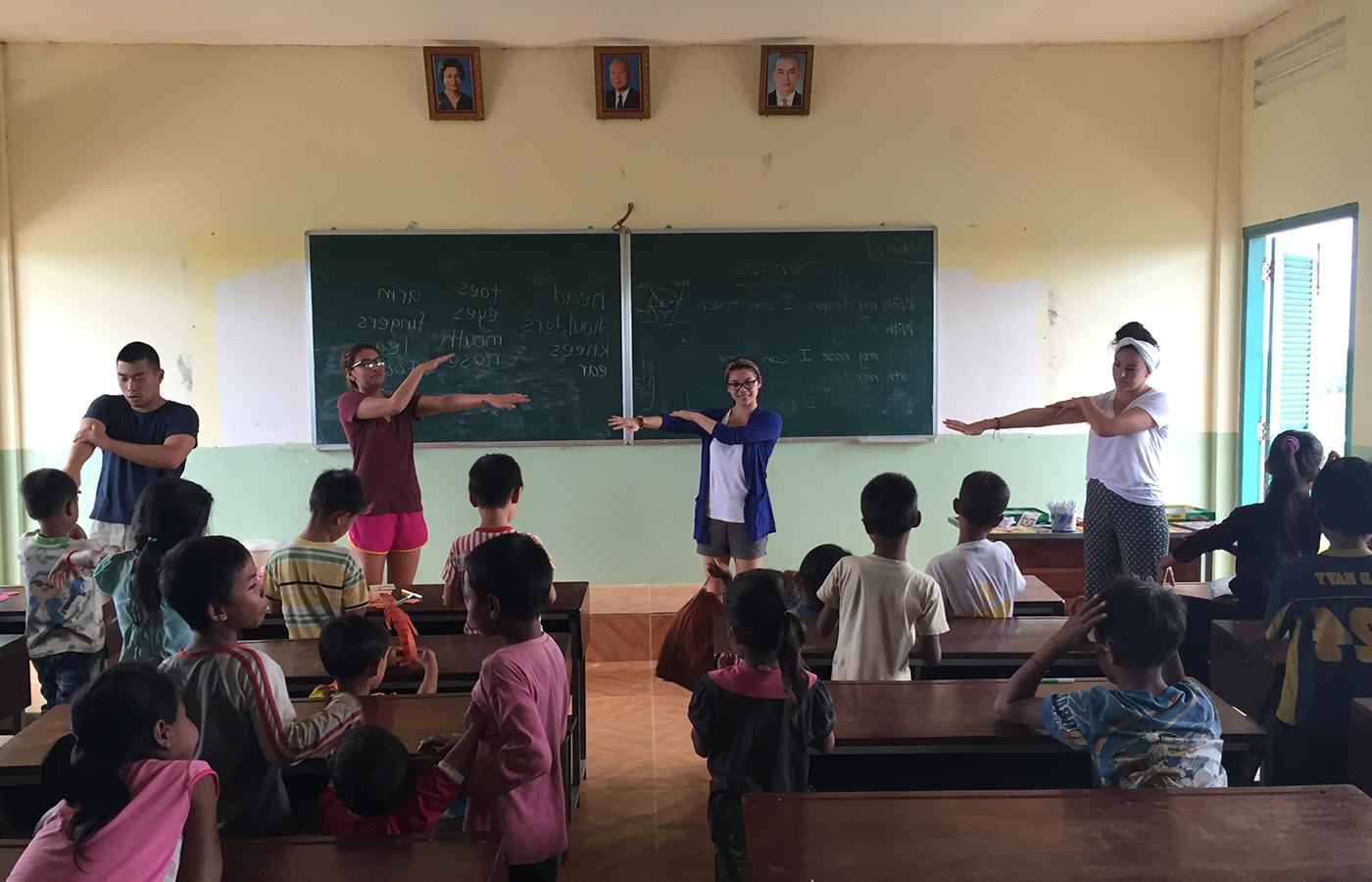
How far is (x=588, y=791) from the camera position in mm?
3389

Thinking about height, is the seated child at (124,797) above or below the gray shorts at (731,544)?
above

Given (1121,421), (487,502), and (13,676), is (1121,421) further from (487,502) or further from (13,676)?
(13,676)

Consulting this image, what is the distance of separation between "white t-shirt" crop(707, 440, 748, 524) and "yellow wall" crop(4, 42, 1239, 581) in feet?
2.53

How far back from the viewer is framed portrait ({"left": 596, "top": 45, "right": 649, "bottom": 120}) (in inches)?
198

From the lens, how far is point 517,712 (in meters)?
1.86

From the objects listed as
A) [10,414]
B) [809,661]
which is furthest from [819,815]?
[10,414]

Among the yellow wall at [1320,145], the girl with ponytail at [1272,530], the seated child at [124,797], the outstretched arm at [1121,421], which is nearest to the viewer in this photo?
the seated child at [124,797]

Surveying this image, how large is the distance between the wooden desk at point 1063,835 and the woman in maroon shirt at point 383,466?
2.79 meters

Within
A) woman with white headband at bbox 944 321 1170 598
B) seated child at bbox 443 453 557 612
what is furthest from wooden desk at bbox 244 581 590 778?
woman with white headband at bbox 944 321 1170 598

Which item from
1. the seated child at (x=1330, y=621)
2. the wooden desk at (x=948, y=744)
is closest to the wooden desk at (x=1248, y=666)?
the seated child at (x=1330, y=621)

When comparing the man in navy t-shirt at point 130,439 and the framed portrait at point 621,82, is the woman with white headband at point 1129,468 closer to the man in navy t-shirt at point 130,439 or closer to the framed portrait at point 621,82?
the framed portrait at point 621,82

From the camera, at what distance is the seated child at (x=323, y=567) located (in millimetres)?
2619

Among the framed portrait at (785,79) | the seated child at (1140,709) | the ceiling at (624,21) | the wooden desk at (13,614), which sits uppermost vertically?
the ceiling at (624,21)

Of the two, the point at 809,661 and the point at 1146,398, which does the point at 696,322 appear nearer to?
the point at 1146,398
